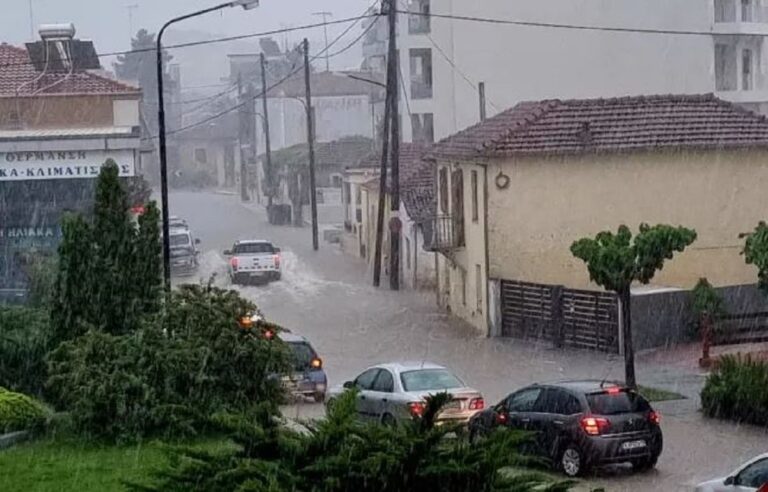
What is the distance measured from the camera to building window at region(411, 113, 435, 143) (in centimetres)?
6497

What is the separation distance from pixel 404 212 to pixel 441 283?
5.31 metres

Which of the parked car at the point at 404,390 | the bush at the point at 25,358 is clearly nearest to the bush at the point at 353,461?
the parked car at the point at 404,390

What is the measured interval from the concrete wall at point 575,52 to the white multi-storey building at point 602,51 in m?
0.04

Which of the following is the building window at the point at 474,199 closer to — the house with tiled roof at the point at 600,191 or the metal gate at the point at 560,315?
the house with tiled roof at the point at 600,191

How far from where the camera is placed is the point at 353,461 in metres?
9.30

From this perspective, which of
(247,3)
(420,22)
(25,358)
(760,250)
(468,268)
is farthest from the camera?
(420,22)

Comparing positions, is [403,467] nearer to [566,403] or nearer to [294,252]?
[566,403]

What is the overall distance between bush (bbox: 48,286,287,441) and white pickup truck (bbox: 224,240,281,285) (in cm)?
2973

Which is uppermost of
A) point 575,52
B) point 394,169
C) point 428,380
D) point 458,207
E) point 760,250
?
point 575,52

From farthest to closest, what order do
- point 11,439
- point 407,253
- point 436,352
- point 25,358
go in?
1. point 407,253
2. point 436,352
3. point 25,358
4. point 11,439

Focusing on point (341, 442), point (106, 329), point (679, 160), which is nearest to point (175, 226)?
point (679, 160)

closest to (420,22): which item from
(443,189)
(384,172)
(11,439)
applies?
(384,172)

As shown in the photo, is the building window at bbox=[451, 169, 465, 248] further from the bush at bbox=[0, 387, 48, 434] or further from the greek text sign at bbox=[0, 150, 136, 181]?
the bush at bbox=[0, 387, 48, 434]

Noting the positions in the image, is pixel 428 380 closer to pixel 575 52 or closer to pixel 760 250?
pixel 760 250
